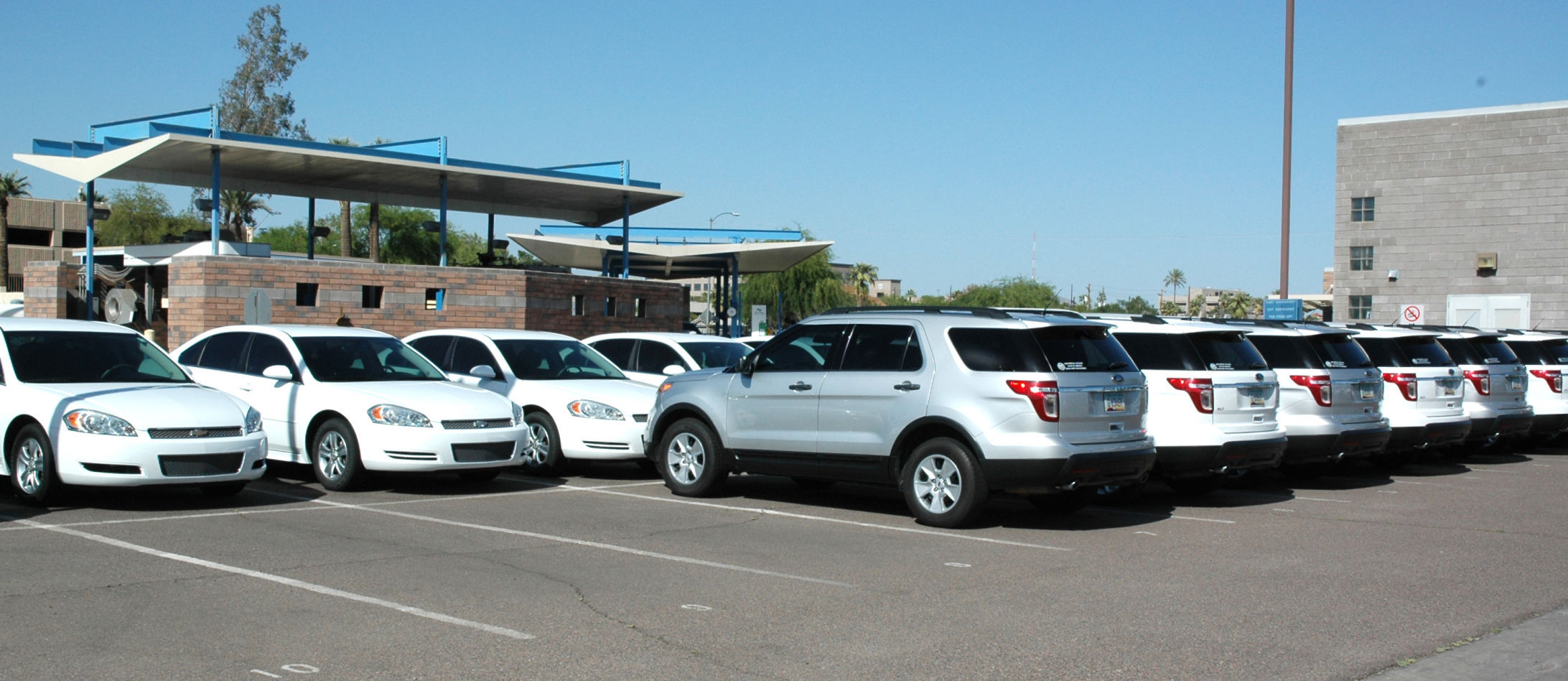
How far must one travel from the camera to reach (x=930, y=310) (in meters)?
10.8

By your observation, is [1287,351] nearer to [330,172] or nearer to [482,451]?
[482,451]

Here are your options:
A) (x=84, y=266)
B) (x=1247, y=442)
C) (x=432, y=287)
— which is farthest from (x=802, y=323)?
(x=84, y=266)

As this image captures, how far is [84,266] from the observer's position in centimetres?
3052

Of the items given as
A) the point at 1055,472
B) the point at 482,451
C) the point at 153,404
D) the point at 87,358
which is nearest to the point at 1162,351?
the point at 1055,472

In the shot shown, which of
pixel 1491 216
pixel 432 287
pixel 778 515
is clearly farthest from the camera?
pixel 1491 216

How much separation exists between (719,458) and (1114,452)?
363 centimetres

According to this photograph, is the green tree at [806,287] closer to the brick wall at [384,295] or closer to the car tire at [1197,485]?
the brick wall at [384,295]

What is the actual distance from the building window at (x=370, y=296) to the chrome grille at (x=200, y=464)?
59.0 ft

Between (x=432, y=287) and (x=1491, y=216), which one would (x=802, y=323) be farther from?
(x=1491, y=216)

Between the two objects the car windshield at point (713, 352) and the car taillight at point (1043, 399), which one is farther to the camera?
the car windshield at point (713, 352)

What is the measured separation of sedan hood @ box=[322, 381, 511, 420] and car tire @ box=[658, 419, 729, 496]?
1545 mm

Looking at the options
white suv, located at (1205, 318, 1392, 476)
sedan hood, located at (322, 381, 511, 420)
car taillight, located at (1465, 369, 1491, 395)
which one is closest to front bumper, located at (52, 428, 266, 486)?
sedan hood, located at (322, 381, 511, 420)

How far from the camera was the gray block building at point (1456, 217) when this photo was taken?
4206 centimetres

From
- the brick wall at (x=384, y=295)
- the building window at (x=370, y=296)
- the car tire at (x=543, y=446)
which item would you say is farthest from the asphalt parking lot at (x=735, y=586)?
the building window at (x=370, y=296)
